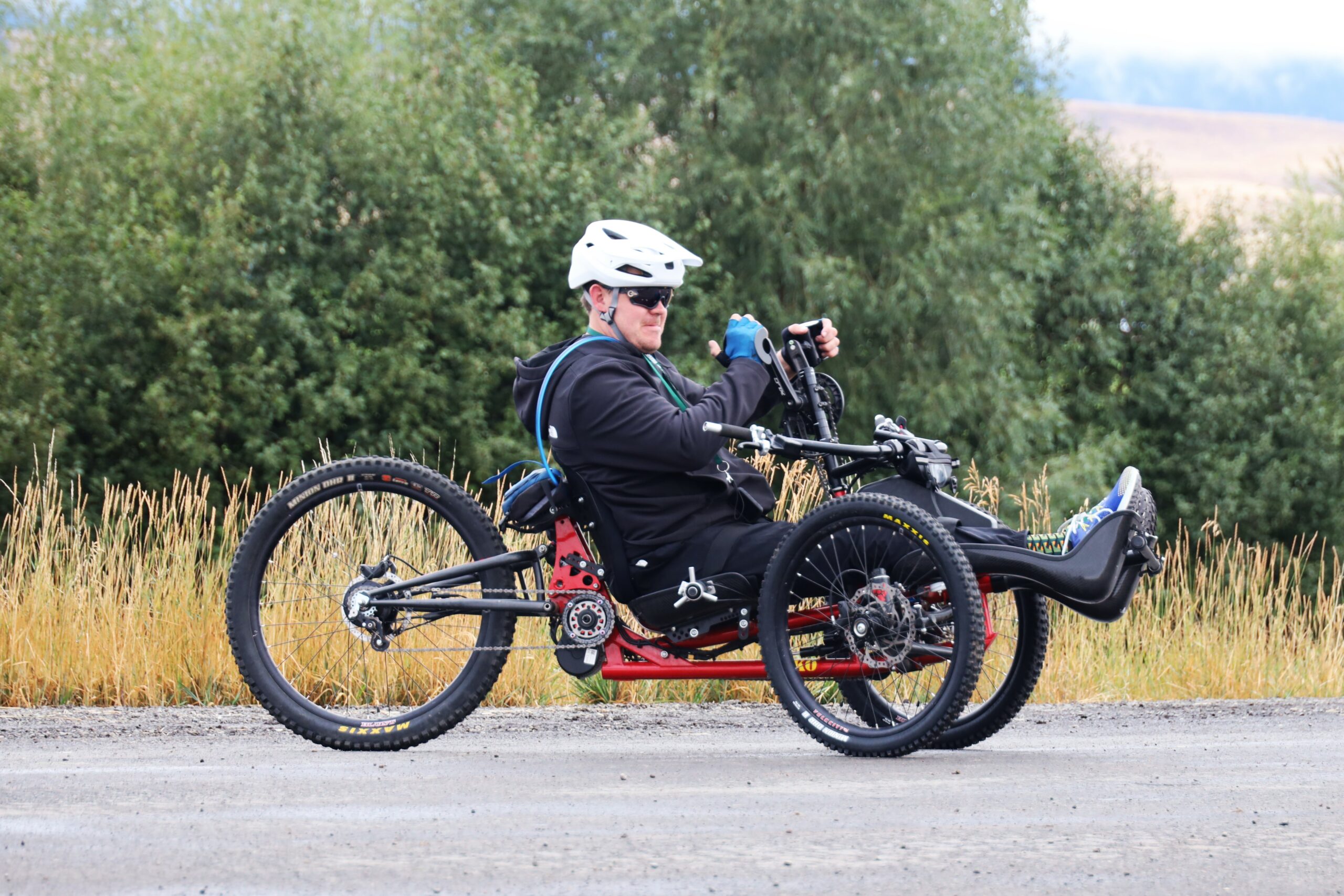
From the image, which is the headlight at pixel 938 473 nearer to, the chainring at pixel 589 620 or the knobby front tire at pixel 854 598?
the knobby front tire at pixel 854 598

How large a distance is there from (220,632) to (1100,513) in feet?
14.6

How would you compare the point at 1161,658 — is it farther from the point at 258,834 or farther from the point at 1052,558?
the point at 258,834

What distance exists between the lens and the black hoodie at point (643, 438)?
19.2 ft

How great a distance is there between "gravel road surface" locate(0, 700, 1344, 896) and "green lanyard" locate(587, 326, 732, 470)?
3.40 ft

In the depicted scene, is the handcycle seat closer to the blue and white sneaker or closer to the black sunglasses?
the black sunglasses

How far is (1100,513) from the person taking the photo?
5.83 metres

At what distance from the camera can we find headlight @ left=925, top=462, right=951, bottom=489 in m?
6.02

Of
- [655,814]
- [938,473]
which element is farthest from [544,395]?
[655,814]

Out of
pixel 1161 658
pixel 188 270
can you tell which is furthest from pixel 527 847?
pixel 188 270

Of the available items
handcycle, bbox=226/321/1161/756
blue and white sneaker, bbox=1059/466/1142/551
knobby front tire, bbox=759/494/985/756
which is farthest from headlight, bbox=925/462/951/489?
blue and white sneaker, bbox=1059/466/1142/551

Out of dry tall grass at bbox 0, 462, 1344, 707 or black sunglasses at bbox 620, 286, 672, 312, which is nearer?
black sunglasses at bbox 620, 286, 672, 312

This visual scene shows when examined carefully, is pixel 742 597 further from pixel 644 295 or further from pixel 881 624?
pixel 644 295

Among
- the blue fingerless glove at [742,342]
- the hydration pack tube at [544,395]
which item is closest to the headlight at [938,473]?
the blue fingerless glove at [742,342]

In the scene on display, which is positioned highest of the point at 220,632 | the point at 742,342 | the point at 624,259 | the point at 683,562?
the point at 624,259
